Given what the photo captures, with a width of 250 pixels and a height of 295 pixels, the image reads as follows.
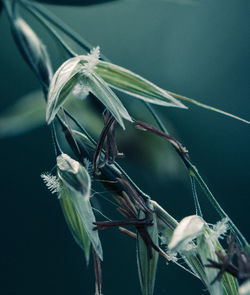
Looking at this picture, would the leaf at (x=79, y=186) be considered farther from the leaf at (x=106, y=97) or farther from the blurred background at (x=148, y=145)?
the blurred background at (x=148, y=145)

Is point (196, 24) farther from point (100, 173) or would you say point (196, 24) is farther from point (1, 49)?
point (100, 173)

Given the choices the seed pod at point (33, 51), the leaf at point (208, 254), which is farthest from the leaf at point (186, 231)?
the seed pod at point (33, 51)

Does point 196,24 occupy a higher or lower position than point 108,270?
higher

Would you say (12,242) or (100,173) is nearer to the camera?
(100,173)

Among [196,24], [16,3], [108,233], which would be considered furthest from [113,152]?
[196,24]

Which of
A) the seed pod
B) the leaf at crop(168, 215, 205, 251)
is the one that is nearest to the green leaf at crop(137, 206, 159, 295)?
the leaf at crop(168, 215, 205, 251)

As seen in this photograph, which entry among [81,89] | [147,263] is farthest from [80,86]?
[147,263]

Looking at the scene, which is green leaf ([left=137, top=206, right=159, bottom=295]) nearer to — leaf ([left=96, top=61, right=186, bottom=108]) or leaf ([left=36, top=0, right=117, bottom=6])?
leaf ([left=96, top=61, right=186, bottom=108])
